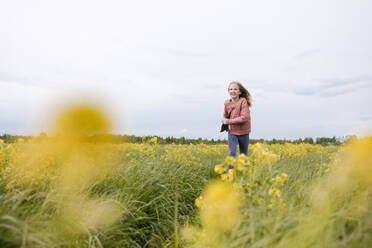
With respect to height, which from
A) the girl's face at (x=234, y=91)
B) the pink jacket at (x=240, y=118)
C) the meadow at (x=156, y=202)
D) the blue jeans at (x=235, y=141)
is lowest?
the meadow at (x=156, y=202)

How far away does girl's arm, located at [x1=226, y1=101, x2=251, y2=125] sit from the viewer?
563 centimetres

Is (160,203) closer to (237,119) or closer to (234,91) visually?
(237,119)

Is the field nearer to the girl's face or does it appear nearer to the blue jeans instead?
the blue jeans

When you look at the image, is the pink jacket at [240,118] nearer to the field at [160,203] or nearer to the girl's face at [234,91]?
the girl's face at [234,91]

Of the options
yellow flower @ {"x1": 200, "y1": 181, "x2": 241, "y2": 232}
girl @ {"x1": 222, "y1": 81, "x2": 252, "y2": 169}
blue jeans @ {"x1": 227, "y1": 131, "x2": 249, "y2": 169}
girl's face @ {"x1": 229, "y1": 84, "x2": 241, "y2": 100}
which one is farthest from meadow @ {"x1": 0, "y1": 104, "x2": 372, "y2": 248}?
girl's face @ {"x1": 229, "y1": 84, "x2": 241, "y2": 100}

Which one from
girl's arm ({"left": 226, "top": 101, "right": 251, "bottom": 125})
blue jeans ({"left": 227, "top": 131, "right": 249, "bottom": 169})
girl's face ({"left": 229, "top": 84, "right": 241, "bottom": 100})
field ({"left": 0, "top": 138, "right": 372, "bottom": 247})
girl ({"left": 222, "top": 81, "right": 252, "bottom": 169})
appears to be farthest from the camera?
girl's face ({"left": 229, "top": 84, "right": 241, "bottom": 100})

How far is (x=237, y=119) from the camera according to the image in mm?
5633

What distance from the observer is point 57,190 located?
3.10 metres

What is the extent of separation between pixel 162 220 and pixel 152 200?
0.42 metres

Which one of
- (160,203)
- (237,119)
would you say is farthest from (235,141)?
(160,203)

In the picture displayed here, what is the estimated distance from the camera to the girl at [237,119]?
5777 millimetres

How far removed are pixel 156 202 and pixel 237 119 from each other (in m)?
2.67

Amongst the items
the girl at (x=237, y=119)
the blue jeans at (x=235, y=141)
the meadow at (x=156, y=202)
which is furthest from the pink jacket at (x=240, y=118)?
the meadow at (x=156, y=202)

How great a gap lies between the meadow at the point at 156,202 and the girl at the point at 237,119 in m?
1.58
